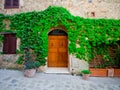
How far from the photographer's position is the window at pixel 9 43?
29.5 feet

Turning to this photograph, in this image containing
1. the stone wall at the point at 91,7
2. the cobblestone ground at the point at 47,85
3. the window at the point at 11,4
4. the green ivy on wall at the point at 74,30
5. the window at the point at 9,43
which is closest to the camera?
the cobblestone ground at the point at 47,85

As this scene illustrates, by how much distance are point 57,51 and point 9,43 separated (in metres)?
3.17

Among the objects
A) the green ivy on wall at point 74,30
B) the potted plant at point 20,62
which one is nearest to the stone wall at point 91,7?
the green ivy on wall at point 74,30

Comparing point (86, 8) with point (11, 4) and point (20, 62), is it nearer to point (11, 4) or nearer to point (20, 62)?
point (11, 4)

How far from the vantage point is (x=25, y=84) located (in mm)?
6156

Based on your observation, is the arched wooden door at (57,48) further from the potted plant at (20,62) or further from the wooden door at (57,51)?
the potted plant at (20,62)

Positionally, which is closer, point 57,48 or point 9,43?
point 9,43

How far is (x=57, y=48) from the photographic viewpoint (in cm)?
948

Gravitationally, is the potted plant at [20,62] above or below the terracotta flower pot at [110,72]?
above

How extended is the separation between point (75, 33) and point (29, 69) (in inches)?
130

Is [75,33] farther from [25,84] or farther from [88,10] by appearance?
[25,84]

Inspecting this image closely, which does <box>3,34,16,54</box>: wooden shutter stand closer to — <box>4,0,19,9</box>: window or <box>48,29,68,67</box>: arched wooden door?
<box>4,0,19,9</box>: window

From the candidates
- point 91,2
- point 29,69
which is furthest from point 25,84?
point 91,2

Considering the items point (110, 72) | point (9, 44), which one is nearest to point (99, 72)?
point (110, 72)
